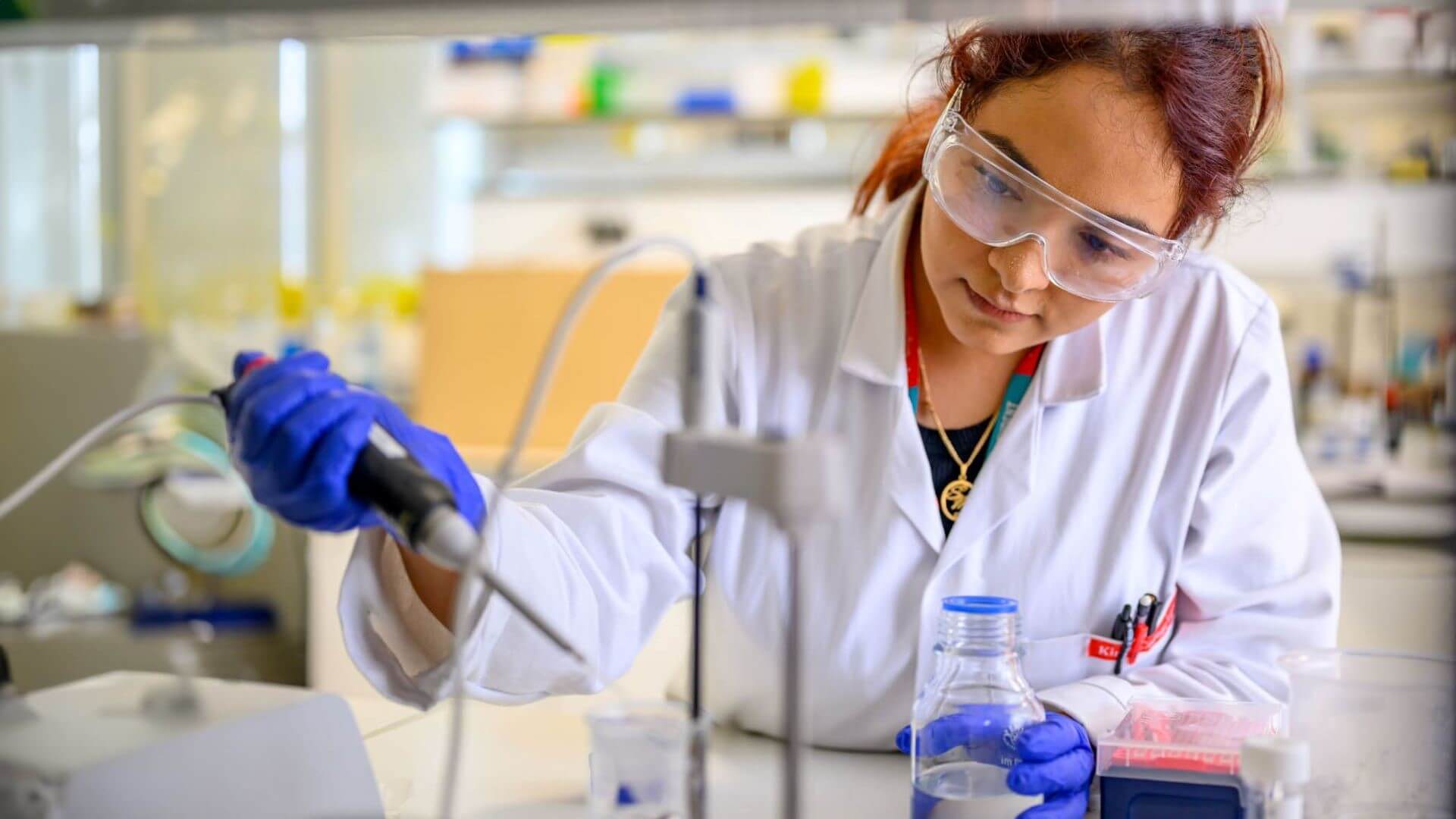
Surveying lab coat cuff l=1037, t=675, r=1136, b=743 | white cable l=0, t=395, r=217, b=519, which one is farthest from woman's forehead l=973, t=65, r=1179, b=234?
white cable l=0, t=395, r=217, b=519

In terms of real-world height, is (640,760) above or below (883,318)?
below

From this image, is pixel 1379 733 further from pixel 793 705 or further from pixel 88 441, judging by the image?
pixel 88 441

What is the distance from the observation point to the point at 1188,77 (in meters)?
1.15

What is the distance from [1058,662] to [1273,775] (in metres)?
0.54

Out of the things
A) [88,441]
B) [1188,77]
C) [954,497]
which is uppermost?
[1188,77]

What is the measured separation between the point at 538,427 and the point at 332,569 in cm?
52

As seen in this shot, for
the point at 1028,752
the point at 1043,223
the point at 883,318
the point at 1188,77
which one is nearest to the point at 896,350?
the point at 883,318

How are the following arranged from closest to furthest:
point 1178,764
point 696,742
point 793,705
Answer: point 793,705
point 696,742
point 1178,764

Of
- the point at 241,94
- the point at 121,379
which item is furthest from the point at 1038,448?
the point at 241,94

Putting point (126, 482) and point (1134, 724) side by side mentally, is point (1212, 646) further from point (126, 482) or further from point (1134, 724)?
point (126, 482)

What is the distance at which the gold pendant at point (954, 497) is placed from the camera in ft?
4.49

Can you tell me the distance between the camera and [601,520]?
48.6 inches

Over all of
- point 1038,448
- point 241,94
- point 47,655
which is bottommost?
point 47,655

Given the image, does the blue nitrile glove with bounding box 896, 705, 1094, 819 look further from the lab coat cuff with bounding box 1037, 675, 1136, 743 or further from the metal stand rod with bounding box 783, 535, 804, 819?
the metal stand rod with bounding box 783, 535, 804, 819
